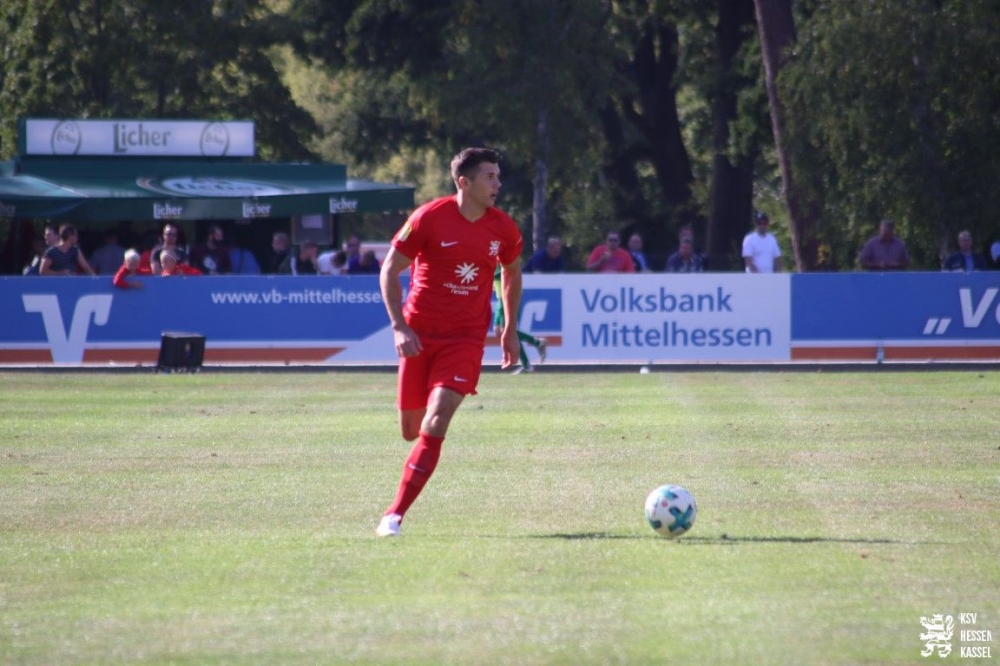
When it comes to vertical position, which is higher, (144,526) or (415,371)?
(415,371)

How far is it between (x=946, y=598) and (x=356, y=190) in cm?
2548

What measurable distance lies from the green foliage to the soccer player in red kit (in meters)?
21.2

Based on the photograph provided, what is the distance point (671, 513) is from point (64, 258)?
59.5 feet

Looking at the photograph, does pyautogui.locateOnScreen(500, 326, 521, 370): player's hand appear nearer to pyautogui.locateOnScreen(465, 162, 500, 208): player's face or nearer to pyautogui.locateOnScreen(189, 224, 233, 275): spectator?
pyautogui.locateOnScreen(465, 162, 500, 208): player's face

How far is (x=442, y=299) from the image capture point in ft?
27.3

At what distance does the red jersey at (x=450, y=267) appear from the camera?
27.1 ft

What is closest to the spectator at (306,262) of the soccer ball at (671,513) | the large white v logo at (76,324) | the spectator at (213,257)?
the spectator at (213,257)

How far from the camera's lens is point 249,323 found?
23453 millimetres

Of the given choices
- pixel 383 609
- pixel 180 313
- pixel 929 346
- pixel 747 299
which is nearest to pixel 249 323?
pixel 180 313

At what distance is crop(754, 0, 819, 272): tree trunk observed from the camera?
31578 mm

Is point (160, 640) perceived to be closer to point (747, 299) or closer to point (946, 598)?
point (946, 598)

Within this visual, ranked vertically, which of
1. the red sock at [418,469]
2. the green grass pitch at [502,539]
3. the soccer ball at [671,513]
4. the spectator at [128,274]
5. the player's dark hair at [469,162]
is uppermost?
the player's dark hair at [469,162]

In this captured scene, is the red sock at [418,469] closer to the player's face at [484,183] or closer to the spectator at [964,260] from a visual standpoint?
the player's face at [484,183]

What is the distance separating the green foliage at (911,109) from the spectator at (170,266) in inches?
483
